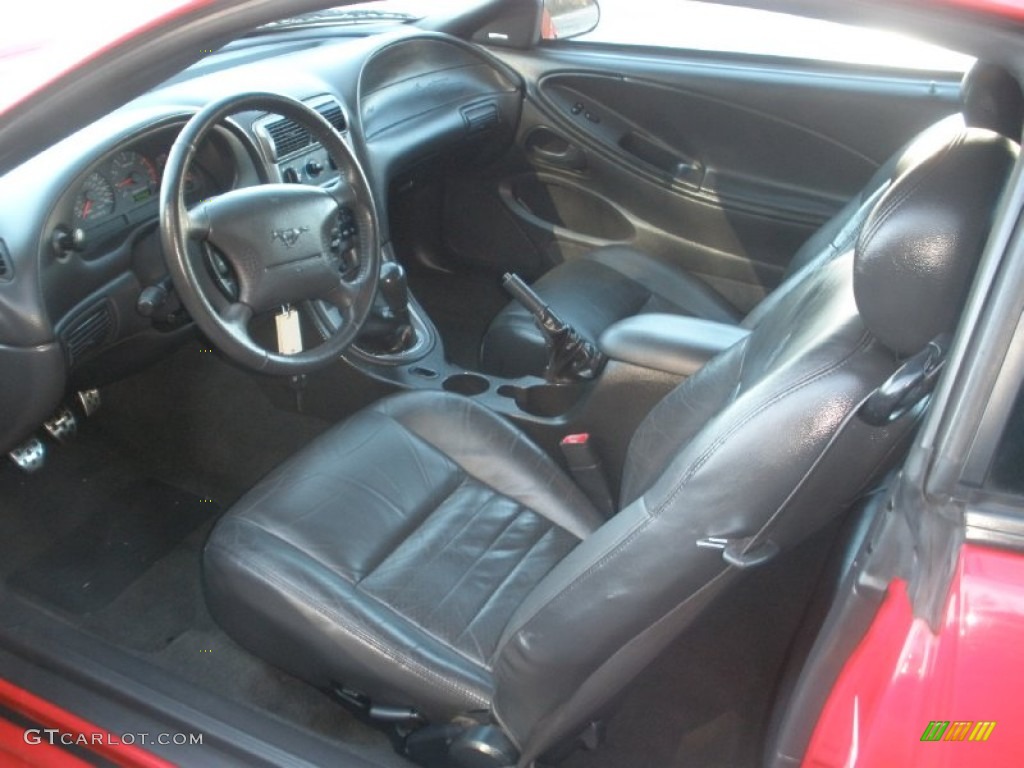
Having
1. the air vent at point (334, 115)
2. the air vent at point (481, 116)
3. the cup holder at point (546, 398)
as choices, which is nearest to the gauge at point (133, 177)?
the air vent at point (334, 115)

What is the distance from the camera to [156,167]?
6.05ft

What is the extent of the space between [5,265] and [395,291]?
0.91 m

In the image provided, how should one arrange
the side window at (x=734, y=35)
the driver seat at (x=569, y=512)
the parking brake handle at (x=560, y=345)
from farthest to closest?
the side window at (x=734, y=35), the parking brake handle at (x=560, y=345), the driver seat at (x=569, y=512)

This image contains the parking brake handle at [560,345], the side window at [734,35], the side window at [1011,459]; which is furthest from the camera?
the side window at [734,35]

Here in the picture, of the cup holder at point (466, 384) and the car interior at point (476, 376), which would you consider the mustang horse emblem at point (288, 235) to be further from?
the cup holder at point (466, 384)

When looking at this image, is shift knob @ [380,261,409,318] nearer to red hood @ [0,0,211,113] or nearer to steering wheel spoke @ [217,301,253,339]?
steering wheel spoke @ [217,301,253,339]

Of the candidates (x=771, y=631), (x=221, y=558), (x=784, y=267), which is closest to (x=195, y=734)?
(x=221, y=558)

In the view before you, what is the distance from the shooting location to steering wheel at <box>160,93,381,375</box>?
1.54 meters

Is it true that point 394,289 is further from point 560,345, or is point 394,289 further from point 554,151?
point 554,151

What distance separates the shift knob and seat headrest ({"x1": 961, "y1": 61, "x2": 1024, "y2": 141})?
1276mm

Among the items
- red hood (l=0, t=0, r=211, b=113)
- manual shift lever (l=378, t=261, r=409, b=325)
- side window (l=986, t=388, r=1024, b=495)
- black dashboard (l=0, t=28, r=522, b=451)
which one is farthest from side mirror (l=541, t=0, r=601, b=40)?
side window (l=986, t=388, r=1024, b=495)

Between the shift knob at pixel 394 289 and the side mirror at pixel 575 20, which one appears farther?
the side mirror at pixel 575 20

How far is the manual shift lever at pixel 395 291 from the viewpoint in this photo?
223 cm

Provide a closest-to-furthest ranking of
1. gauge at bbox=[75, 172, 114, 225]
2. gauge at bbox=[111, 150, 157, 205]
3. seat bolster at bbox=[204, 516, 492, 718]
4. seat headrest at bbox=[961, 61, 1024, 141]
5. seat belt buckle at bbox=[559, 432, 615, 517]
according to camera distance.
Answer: seat headrest at bbox=[961, 61, 1024, 141] < seat bolster at bbox=[204, 516, 492, 718] < gauge at bbox=[75, 172, 114, 225] < gauge at bbox=[111, 150, 157, 205] < seat belt buckle at bbox=[559, 432, 615, 517]
